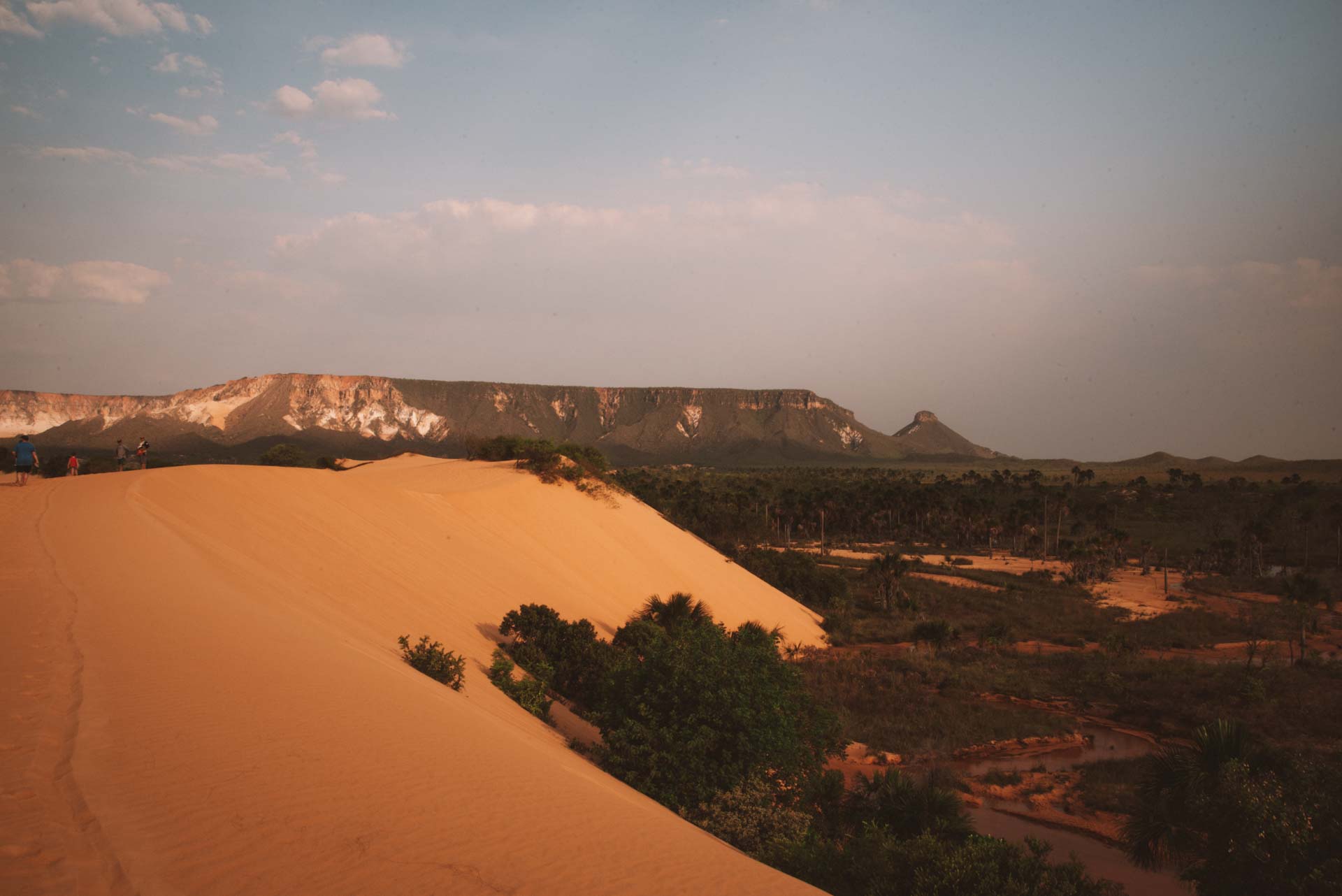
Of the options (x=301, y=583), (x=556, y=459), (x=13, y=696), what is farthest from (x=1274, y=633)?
(x=13, y=696)

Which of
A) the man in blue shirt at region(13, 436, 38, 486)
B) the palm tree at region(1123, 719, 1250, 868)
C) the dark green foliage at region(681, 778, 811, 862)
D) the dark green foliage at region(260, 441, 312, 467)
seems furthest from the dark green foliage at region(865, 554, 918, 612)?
the man in blue shirt at region(13, 436, 38, 486)

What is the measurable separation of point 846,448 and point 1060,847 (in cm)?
14683

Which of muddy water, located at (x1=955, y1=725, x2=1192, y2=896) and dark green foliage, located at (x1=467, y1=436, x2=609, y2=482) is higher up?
dark green foliage, located at (x1=467, y1=436, x2=609, y2=482)

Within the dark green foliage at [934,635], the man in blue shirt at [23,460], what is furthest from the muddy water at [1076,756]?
the man in blue shirt at [23,460]

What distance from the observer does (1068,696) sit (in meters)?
21.2

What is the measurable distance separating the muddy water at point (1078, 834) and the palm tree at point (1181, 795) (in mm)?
1295

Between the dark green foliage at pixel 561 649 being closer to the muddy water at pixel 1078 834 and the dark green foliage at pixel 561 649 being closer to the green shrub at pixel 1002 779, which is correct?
the muddy water at pixel 1078 834

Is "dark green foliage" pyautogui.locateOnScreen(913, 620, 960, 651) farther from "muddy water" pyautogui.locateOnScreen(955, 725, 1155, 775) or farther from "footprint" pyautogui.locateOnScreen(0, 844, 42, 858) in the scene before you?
"footprint" pyautogui.locateOnScreen(0, 844, 42, 858)

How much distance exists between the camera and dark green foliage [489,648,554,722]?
41.9ft

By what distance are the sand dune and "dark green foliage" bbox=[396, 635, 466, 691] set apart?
0.27 meters

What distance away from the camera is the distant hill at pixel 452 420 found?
103688 millimetres

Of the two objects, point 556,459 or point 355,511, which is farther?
point 556,459

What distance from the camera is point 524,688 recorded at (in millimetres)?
13117

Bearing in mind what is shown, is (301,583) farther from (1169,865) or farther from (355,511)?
(1169,865)
